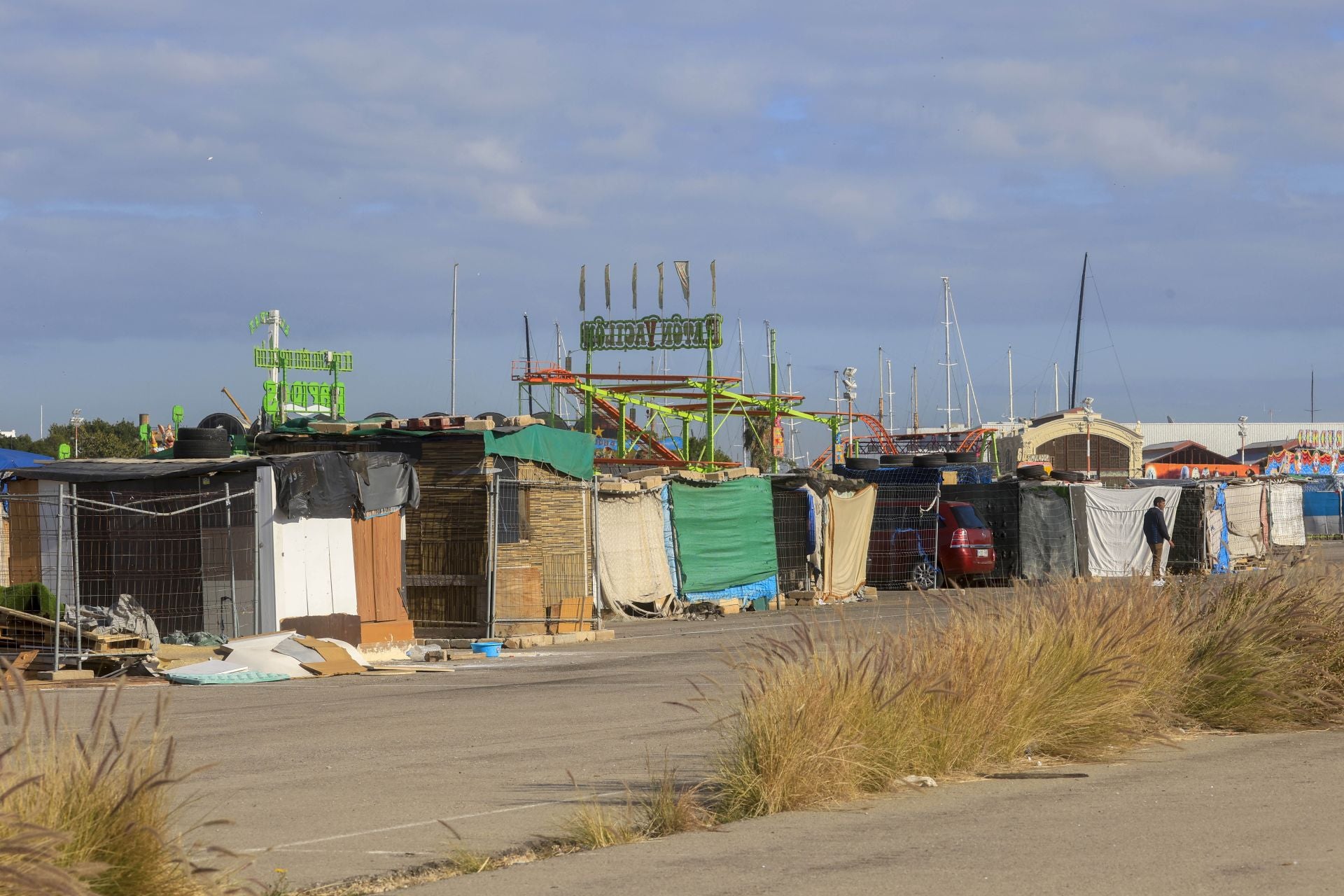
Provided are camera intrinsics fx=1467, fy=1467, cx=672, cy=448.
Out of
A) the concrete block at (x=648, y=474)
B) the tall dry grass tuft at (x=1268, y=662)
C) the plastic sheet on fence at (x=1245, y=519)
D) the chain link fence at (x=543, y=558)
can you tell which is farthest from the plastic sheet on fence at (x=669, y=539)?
the plastic sheet on fence at (x=1245, y=519)

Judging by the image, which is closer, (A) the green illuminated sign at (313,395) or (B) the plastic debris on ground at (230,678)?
(B) the plastic debris on ground at (230,678)

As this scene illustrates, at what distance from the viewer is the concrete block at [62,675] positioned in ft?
46.4

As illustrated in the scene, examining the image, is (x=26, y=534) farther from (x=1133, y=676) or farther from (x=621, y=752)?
(x=1133, y=676)

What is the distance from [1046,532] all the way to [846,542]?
554 cm

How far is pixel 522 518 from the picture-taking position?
20531 mm

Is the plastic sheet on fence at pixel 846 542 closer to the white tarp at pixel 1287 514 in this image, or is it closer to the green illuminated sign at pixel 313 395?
the white tarp at pixel 1287 514

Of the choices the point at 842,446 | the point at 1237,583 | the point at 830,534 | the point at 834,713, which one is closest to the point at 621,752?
the point at 834,713

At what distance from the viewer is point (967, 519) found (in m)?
30.9

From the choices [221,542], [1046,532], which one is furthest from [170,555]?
[1046,532]

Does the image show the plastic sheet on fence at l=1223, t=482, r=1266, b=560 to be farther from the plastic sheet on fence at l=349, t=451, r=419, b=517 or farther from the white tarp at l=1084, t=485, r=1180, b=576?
the plastic sheet on fence at l=349, t=451, r=419, b=517

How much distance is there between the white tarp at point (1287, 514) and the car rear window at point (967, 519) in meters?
15.8

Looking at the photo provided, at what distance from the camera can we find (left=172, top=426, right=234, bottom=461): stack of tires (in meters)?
18.5

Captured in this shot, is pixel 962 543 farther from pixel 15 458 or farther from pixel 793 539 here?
pixel 15 458

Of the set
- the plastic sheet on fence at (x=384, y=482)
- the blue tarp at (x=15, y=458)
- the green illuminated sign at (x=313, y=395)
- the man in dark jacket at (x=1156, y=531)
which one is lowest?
the man in dark jacket at (x=1156, y=531)
